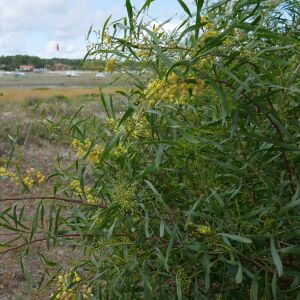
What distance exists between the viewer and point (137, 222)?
5.03 ft

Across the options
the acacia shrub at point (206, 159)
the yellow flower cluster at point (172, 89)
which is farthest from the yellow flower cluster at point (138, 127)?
the yellow flower cluster at point (172, 89)

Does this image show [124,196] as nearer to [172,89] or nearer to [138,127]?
[138,127]

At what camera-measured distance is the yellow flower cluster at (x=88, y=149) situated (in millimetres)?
1537

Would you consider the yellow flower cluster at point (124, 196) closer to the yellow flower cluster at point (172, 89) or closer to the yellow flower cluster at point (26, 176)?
the yellow flower cluster at point (172, 89)

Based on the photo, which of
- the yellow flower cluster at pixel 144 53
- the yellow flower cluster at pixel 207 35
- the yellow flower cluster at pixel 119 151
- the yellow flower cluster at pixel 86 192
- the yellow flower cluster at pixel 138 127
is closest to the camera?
the yellow flower cluster at pixel 207 35

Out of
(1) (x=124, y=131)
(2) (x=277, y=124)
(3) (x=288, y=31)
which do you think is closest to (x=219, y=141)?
(2) (x=277, y=124)

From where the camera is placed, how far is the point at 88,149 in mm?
1492

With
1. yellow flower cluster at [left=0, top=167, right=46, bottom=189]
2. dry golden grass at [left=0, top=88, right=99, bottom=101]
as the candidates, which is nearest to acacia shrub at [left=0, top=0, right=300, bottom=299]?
yellow flower cluster at [left=0, top=167, right=46, bottom=189]

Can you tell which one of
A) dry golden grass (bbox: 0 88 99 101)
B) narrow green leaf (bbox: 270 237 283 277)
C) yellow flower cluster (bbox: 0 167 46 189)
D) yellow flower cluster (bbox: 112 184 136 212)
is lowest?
dry golden grass (bbox: 0 88 99 101)

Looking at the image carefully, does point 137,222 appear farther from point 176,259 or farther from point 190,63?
point 190,63

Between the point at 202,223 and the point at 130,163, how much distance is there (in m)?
0.29

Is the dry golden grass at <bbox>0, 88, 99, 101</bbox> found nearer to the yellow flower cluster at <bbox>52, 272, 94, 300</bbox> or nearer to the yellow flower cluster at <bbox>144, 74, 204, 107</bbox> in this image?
the yellow flower cluster at <bbox>52, 272, 94, 300</bbox>

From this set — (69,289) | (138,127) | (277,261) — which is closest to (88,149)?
(138,127)

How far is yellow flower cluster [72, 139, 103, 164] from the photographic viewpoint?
154 cm
